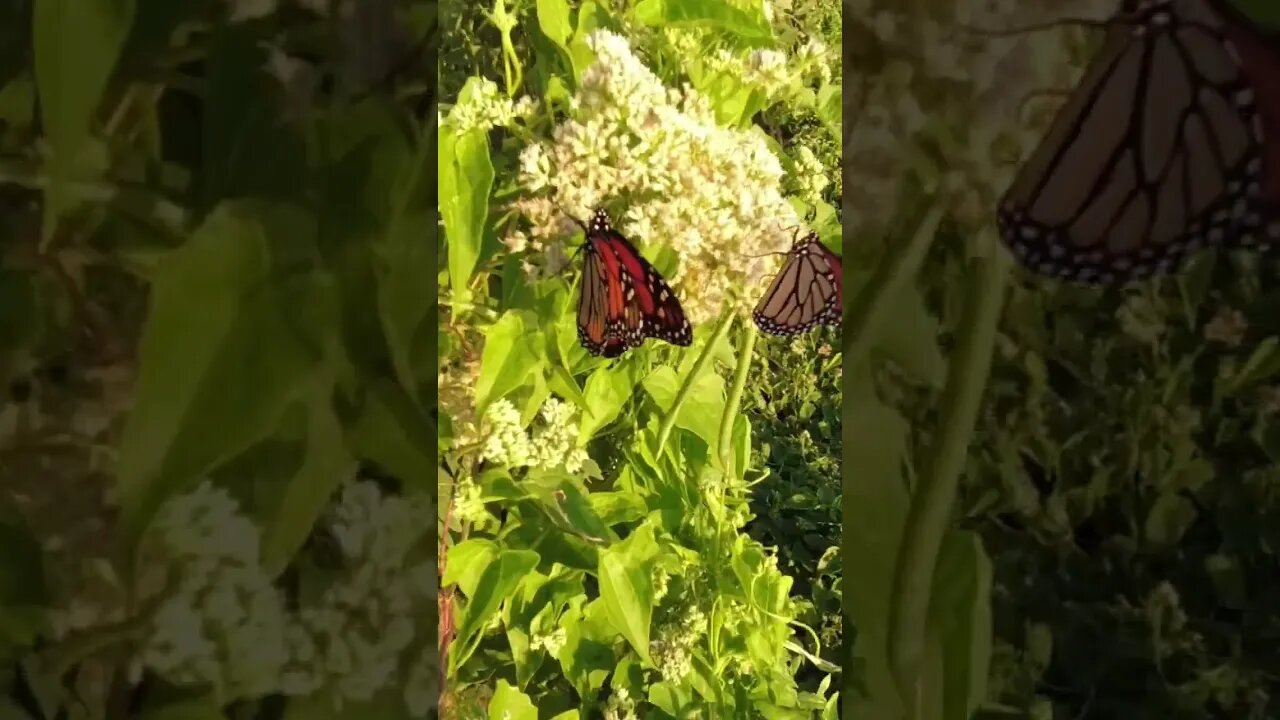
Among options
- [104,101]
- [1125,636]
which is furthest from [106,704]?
[1125,636]

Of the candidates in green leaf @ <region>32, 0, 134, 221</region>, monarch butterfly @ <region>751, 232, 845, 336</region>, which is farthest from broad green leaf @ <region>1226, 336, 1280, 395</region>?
green leaf @ <region>32, 0, 134, 221</region>

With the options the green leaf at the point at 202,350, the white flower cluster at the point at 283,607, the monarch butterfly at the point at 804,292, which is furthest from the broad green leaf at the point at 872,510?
the green leaf at the point at 202,350

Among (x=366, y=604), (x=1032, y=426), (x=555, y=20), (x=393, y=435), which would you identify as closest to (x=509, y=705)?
(x=366, y=604)

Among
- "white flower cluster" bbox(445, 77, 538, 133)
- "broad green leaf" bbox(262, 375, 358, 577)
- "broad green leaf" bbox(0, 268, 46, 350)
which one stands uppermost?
Result: "white flower cluster" bbox(445, 77, 538, 133)

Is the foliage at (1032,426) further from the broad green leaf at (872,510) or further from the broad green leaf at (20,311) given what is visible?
the broad green leaf at (20,311)

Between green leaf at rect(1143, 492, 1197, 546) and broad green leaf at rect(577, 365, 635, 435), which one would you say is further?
broad green leaf at rect(577, 365, 635, 435)

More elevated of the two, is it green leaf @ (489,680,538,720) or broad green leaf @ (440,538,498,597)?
broad green leaf @ (440,538,498,597)

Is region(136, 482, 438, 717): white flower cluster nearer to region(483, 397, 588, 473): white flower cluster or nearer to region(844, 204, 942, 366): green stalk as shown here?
region(483, 397, 588, 473): white flower cluster
